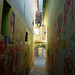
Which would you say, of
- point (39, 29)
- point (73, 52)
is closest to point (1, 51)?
point (73, 52)

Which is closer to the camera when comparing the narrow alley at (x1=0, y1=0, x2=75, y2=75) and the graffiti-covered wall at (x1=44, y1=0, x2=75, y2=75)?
the graffiti-covered wall at (x1=44, y1=0, x2=75, y2=75)

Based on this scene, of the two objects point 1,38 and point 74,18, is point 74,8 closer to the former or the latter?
point 74,18

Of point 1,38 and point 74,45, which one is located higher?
Answer: point 1,38

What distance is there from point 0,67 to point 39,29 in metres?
15.9

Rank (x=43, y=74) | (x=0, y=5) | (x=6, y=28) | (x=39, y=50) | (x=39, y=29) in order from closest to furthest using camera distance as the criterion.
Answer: (x=0, y=5) → (x=6, y=28) → (x=43, y=74) → (x=39, y=29) → (x=39, y=50)

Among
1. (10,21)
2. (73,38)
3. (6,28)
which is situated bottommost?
(73,38)

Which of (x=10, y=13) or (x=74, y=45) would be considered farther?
(x=10, y=13)

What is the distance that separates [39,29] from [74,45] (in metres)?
16.2

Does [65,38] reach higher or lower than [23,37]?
lower

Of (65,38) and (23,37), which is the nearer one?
(65,38)

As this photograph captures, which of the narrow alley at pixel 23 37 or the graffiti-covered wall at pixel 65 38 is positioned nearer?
the graffiti-covered wall at pixel 65 38

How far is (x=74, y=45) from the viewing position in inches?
79.3

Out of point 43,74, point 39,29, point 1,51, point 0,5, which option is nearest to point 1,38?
point 1,51

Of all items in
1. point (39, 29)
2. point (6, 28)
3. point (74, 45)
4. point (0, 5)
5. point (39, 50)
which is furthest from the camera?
point (39, 50)
